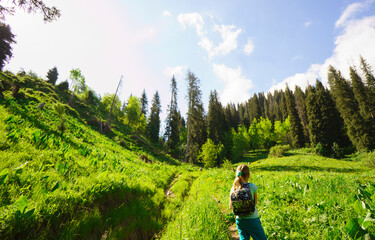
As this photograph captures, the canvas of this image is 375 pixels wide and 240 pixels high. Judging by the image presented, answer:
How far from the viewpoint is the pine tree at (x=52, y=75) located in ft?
177

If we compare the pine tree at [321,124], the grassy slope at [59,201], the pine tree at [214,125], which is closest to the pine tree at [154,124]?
the pine tree at [214,125]

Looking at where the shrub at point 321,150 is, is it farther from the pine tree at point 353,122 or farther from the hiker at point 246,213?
the hiker at point 246,213

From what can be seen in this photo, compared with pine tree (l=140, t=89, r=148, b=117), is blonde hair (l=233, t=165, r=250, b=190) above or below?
below

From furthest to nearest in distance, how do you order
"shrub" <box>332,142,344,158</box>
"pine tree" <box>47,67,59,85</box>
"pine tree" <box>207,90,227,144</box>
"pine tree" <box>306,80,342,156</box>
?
"pine tree" <box>47,67,59,85</box>, "pine tree" <box>207,90,227,144</box>, "pine tree" <box>306,80,342,156</box>, "shrub" <box>332,142,344,158</box>

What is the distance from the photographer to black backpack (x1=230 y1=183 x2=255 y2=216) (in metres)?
3.12

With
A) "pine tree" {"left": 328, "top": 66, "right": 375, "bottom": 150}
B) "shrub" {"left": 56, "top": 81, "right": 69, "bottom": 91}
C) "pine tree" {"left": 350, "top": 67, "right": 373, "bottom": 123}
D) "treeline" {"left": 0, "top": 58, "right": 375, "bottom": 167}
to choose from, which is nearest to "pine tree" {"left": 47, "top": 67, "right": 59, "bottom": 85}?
"treeline" {"left": 0, "top": 58, "right": 375, "bottom": 167}

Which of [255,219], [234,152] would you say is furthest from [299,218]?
[234,152]

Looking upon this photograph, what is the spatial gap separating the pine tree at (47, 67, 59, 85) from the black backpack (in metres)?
73.9

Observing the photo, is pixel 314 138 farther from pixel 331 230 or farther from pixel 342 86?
pixel 331 230

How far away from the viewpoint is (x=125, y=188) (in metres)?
5.03

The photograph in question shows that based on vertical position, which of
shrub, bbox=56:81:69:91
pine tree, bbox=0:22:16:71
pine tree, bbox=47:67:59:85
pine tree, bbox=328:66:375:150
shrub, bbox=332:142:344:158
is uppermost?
pine tree, bbox=47:67:59:85

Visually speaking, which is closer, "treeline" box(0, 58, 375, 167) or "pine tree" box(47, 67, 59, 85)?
"treeline" box(0, 58, 375, 167)

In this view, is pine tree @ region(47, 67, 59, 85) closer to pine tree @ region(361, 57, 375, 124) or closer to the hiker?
the hiker

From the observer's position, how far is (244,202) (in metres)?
3.12
